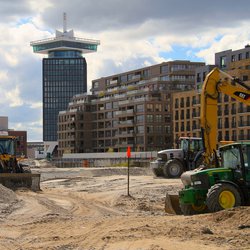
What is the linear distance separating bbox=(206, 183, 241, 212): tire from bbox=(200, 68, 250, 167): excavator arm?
41.3 feet

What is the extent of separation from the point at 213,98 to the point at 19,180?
1131 centimetres

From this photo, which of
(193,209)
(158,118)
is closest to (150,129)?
(158,118)

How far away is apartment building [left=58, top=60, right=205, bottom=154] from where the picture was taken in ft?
433

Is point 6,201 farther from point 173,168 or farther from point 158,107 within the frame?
point 158,107

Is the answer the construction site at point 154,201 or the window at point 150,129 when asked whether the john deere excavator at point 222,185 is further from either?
the window at point 150,129

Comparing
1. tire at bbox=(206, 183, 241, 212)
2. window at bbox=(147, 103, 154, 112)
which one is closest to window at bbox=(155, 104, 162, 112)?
window at bbox=(147, 103, 154, 112)

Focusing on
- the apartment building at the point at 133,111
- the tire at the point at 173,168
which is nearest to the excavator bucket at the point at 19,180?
the tire at the point at 173,168

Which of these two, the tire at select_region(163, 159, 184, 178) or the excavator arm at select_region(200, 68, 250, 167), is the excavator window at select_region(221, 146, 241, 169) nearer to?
the excavator arm at select_region(200, 68, 250, 167)

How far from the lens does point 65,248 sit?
12.9 m

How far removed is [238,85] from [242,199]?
13.7 meters

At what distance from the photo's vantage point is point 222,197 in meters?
18.1

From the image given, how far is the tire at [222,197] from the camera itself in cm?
1797

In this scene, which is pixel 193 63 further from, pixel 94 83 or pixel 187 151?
pixel 187 151

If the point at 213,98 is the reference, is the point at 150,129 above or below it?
above
